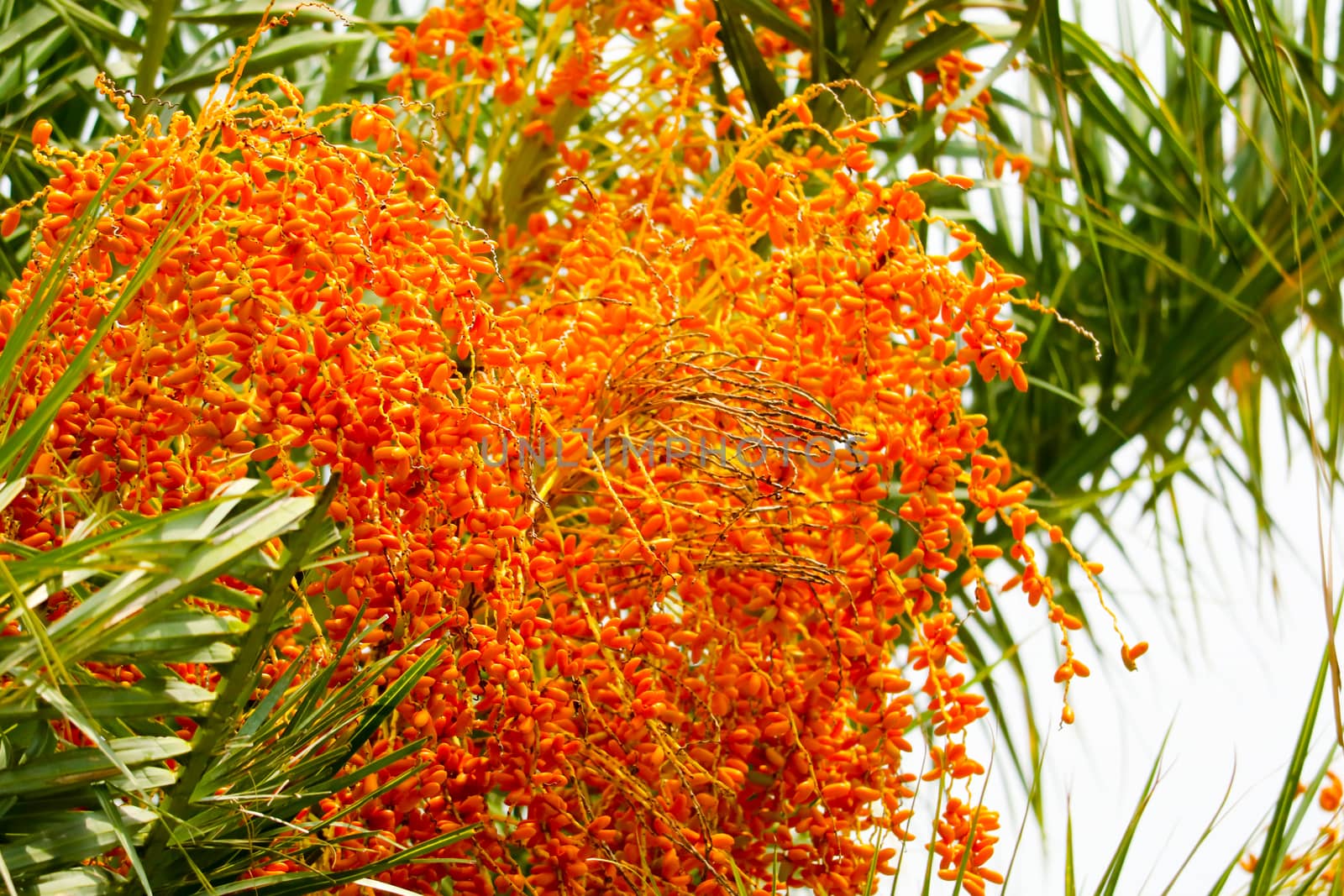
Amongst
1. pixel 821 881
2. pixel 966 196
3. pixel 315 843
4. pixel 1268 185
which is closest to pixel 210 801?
pixel 315 843

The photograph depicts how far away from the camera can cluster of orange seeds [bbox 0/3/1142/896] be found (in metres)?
0.81

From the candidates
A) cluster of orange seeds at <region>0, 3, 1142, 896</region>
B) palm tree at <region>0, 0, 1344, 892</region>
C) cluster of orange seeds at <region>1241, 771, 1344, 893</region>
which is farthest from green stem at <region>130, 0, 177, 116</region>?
cluster of orange seeds at <region>1241, 771, 1344, 893</region>

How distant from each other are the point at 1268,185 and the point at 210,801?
1.52 meters

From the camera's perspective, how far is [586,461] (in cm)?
91

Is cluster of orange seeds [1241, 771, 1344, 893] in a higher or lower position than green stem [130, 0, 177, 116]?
lower

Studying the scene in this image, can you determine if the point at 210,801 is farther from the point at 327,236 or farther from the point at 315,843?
the point at 327,236

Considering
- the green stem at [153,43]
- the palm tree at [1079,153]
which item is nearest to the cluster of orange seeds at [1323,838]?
the palm tree at [1079,153]

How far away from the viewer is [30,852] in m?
0.68

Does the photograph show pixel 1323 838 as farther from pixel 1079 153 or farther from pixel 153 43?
pixel 153 43

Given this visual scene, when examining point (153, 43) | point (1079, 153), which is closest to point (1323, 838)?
point (1079, 153)

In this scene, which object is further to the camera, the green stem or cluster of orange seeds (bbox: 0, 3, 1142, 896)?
the green stem

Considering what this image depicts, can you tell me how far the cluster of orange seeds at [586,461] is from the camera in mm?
812

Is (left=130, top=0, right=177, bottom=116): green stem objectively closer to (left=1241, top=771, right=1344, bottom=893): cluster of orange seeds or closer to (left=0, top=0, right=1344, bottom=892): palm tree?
(left=0, top=0, right=1344, bottom=892): palm tree

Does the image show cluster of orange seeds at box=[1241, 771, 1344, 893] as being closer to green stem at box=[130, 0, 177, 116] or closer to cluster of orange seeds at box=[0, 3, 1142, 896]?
cluster of orange seeds at box=[0, 3, 1142, 896]
